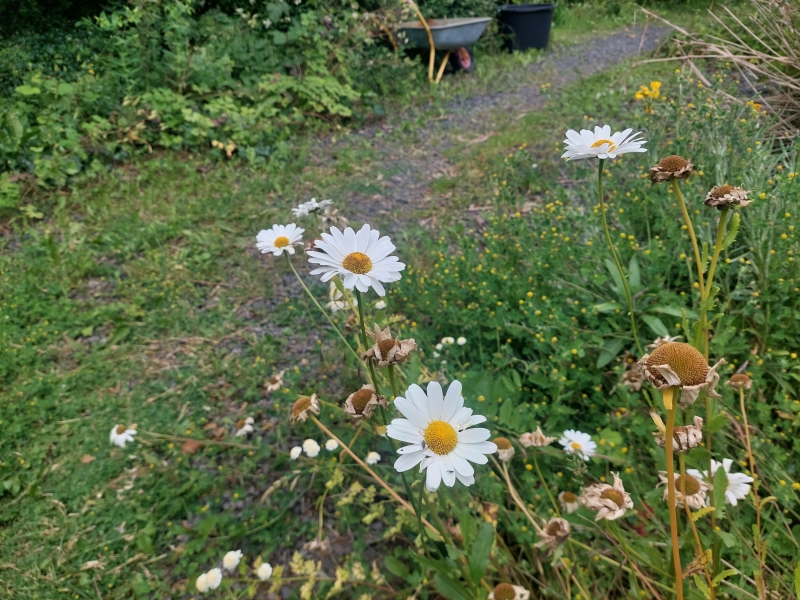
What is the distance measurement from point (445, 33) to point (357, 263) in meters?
4.96

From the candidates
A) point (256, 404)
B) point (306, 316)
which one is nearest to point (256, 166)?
point (306, 316)

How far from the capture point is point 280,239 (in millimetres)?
1290

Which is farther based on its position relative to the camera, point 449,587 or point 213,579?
point 213,579

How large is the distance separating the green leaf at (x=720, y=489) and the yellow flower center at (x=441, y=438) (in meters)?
0.53

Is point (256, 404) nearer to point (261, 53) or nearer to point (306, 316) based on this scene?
point (306, 316)

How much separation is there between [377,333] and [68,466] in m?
1.65

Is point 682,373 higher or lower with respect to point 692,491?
higher

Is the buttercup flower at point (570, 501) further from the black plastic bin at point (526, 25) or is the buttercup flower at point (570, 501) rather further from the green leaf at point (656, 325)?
the black plastic bin at point (526, 25)

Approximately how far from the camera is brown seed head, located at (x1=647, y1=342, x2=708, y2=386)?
2.16 feet

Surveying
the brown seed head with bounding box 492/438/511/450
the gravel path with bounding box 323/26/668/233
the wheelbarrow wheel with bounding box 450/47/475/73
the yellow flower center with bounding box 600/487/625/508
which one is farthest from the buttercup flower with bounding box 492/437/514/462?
the wheelbarrow wheel with bounding box 450/47/475/73

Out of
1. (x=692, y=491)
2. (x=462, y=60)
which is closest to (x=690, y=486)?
(x=692, y=491)

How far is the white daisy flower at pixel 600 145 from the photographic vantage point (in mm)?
922

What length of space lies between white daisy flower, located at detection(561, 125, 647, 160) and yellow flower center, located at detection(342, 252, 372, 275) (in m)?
0.41

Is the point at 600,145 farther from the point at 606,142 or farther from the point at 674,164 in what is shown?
the point at 674,164
